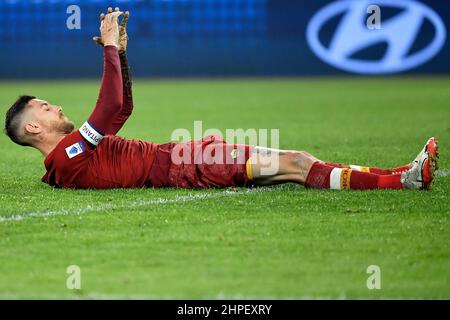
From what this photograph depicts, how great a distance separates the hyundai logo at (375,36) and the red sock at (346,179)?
1239 cm

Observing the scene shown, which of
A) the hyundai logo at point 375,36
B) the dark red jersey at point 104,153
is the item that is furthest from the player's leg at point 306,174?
the hyundai logo at point 375,36

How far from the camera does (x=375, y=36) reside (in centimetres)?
1895

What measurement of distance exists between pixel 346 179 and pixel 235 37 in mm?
13793

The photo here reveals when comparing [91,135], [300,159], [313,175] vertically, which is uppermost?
[91,135]

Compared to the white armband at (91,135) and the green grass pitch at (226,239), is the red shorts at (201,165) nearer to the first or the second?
the green grass pitch at (226,239)

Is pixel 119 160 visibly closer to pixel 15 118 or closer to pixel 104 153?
pixel 104 153

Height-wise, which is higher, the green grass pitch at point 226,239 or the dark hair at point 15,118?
the dark hair at point 15,118

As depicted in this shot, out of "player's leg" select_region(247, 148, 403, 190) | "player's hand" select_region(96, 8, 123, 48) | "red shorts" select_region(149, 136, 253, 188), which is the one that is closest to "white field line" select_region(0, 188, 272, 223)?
"red shorts" select_region(149, 136, 253, 188)

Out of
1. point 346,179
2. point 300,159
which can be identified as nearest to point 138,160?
point 300,159

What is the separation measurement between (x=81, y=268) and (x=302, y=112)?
31.5 ft

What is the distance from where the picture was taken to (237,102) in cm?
1579

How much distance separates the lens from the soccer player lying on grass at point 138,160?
21.7ft

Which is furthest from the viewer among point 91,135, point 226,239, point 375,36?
point 375,36

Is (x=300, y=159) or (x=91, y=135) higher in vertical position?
(x=91, y=135)
